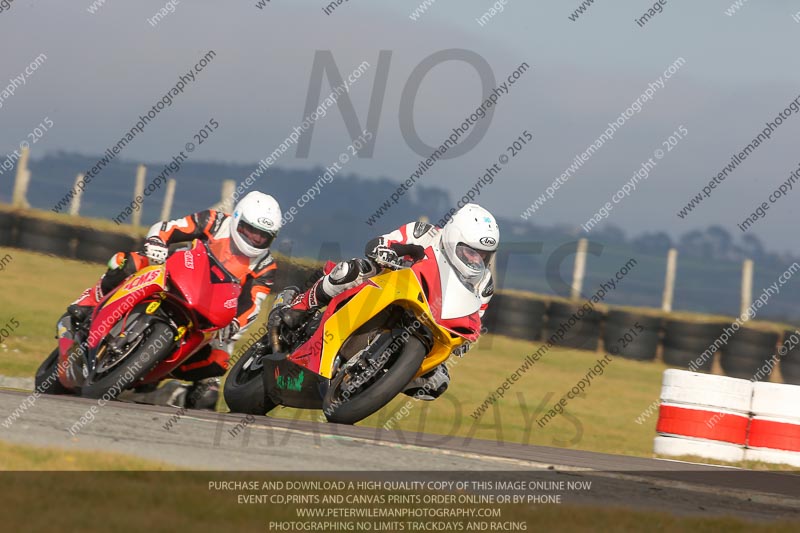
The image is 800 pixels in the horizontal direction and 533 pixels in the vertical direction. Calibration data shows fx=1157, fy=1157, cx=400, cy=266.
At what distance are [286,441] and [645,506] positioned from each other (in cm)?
215

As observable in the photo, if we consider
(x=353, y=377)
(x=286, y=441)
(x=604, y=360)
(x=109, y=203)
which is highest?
(x=109, y=203)

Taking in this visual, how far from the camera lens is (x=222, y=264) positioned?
9.45 m

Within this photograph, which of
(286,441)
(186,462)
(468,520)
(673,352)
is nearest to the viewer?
(468,520)

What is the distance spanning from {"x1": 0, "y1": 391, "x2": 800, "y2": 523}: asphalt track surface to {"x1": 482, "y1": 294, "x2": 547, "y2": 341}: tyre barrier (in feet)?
42.5

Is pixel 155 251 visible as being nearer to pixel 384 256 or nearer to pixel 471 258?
pixel 384 256

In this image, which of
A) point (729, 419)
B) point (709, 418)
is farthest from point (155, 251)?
point (729, 419)

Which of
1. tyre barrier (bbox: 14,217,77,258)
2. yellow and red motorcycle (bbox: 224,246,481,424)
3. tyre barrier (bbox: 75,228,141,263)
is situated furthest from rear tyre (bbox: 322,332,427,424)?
tyre barrier (bbox: 14,217,77,258)

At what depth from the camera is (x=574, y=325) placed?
2128 cm

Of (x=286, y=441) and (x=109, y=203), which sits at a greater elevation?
(x=109, y=203)

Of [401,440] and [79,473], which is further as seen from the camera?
[401,440]

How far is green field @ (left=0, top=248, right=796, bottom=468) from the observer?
13281mm

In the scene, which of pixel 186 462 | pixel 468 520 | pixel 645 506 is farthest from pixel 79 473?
pixel 645 506

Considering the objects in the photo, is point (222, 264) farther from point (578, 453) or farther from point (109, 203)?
point (109, 203)

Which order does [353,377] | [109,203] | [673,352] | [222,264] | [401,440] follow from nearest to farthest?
1. [401,440]
2. [353,377]
3. [222,264]
4. [673,352]
5. [109,203]
